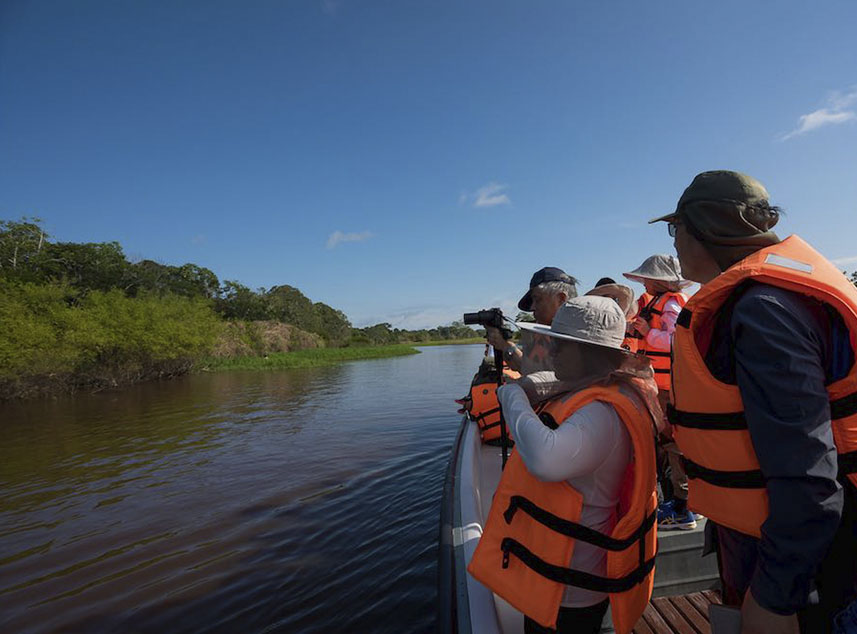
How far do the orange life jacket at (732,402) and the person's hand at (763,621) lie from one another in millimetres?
155

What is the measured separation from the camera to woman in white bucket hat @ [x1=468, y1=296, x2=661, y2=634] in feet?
4.37

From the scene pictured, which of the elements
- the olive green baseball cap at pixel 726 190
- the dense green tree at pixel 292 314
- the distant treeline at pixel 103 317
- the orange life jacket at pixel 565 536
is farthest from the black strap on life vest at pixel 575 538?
the dense green tree at pixel 292 314

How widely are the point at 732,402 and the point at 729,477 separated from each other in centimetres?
19

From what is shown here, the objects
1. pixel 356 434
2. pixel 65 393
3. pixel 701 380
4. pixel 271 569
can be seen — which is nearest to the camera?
pixel 701 380

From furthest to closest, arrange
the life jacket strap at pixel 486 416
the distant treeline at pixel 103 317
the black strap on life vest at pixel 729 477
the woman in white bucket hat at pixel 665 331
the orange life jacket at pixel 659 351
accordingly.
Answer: the distant treeline at pixel 103 317 → the life jacket strap at pixel 486 416 → the orange life jacket at pixel 659 351 → the woman in white bucket hat at pixel 665 331 → the black strap on life vest at pixel 729 477

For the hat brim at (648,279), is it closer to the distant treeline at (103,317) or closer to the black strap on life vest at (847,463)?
the black strap on life vest at (847,463)

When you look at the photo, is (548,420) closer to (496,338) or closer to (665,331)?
(496,338)

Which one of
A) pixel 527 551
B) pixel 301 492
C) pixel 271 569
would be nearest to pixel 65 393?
pixel 301 492

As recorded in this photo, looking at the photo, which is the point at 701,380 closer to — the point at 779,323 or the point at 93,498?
the point at 779,323

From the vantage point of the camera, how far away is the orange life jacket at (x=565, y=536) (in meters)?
1.42

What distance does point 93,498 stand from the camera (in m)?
5.96

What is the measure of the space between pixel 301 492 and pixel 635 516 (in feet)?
18.0

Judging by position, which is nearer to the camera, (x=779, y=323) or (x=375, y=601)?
(x=779, y=323)

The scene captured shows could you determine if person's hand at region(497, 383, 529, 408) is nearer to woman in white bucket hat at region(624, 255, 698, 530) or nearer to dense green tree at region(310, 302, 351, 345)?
→ woman in white bucket hat at region(624, 255, 698, 530)
